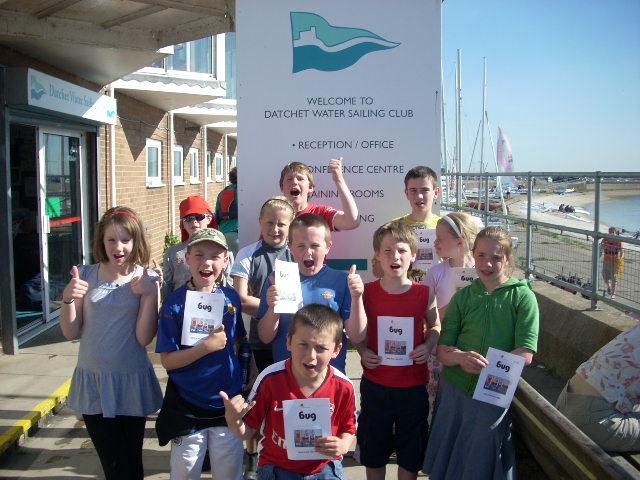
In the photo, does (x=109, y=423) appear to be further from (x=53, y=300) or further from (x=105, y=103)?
(x=105, y=103)

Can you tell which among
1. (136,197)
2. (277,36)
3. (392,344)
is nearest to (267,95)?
(277,36)

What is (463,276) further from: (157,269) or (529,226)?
(529,226)

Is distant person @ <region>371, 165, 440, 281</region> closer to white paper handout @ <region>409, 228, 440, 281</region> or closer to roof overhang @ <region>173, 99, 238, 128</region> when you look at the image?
white paper handout @ <region>409, 228, 440, 281</region>

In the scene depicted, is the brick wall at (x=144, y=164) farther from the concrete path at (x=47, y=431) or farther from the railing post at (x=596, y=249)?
the railing post at (x=596, y=249)

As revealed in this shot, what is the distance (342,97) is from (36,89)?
135 inches

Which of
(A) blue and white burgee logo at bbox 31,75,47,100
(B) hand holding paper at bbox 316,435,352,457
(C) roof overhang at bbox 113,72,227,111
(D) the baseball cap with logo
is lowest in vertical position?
(B) hand holding paper at bbox 316,435,352,457

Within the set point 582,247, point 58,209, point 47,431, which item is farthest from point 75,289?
point 582,247

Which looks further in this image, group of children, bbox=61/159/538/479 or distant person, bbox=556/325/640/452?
group of children, bbox=61/159/538/479

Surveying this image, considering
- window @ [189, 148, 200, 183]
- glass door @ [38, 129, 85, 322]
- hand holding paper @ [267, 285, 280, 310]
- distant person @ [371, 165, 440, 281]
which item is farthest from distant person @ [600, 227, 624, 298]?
window @ [189, 148, 200, 183]

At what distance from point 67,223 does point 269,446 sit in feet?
19.5

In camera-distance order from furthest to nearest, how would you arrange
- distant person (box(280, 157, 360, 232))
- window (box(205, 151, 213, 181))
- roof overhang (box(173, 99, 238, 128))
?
window (box(205, 151, 213, 181)), roof overhang (box(173, 99, 238, 128)), distant person (box(280, 157, 360, 232))

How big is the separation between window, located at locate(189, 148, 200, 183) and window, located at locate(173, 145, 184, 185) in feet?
3.09

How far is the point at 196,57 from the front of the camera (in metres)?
11.1

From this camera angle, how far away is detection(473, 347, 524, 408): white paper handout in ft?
8.25
